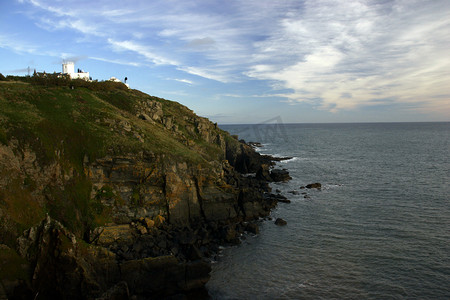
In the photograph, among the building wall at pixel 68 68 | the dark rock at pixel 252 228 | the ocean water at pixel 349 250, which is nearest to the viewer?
the ocean water at pixel 349 250

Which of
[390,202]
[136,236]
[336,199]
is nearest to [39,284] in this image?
[136,236]

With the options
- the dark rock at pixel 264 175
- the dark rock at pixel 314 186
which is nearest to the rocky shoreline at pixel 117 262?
the dark rock at pixel 314 186

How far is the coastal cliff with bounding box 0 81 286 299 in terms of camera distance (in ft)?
79.8

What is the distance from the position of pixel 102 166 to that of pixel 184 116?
4011cm

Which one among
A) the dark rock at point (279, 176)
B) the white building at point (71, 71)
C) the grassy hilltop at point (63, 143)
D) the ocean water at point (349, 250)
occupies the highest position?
the white building at point (71, 71)

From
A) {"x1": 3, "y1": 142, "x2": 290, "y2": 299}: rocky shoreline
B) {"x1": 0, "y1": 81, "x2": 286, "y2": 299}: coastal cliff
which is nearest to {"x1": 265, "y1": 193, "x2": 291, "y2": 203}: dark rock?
{"x1": 0, "y1": 81, "x2": 286, "y2": 299}: coastal cliff

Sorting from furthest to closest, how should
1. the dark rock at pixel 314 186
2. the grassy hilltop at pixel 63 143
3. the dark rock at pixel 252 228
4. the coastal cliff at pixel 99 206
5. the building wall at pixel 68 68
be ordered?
the building wall at pixel 68 68
the dark rock at pixel 314 186
the dark rock at pixel 252 228
the grassy hilltop at pixel 63 143
the coastal cliff at pixel 99 206

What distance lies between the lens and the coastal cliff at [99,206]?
24.3m

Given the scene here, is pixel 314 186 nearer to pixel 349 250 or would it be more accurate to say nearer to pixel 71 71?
pixel 349 250

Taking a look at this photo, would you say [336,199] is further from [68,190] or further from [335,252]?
[68,190]

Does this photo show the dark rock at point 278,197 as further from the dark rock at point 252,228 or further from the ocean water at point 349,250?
the dark rock at point 252,228

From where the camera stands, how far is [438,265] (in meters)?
29.3

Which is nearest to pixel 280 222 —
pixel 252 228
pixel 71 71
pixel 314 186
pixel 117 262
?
pixel 252 228

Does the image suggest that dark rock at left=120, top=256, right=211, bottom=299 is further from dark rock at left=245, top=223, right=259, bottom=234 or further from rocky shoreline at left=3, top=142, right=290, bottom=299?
dark rock at left=245, top=223, right=259, bottom=234
